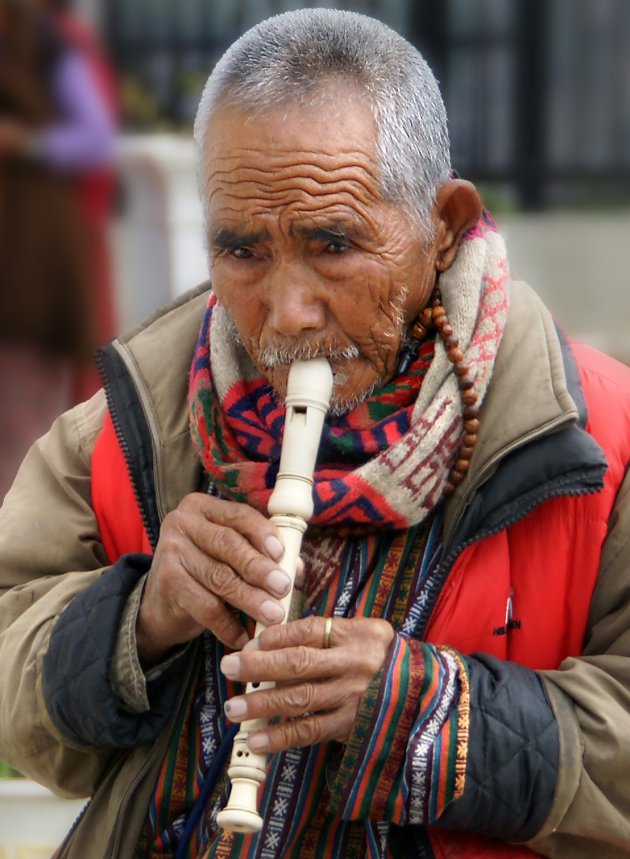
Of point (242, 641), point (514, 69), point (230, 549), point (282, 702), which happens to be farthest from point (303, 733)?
point (514, 69)

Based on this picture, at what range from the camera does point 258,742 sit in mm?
2111

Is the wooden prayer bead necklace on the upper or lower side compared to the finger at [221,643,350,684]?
upper

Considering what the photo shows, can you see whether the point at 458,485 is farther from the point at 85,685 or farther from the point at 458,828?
the point at 85,685

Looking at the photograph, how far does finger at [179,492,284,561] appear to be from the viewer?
214 cm

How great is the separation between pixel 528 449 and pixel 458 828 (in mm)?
592

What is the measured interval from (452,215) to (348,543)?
0.57m

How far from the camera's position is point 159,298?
7625 mm

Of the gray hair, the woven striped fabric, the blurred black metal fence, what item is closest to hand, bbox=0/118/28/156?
the blurred black metal fence

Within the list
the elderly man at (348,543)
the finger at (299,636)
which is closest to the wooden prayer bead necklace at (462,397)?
the elderly man at (348,543)

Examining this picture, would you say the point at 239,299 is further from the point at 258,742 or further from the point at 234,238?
the point at 258,742

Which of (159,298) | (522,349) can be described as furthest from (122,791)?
(159,298)

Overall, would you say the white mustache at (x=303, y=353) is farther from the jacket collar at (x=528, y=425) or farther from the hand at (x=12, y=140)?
the hand at (x=12, y=140)

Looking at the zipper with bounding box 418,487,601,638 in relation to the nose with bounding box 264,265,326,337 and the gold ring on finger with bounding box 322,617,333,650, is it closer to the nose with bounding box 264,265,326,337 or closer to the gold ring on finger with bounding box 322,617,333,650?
the gold ring on finger with bounding box 322,617,333,650

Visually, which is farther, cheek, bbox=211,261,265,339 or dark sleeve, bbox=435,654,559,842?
cheek, bbox=211,261,265,339
